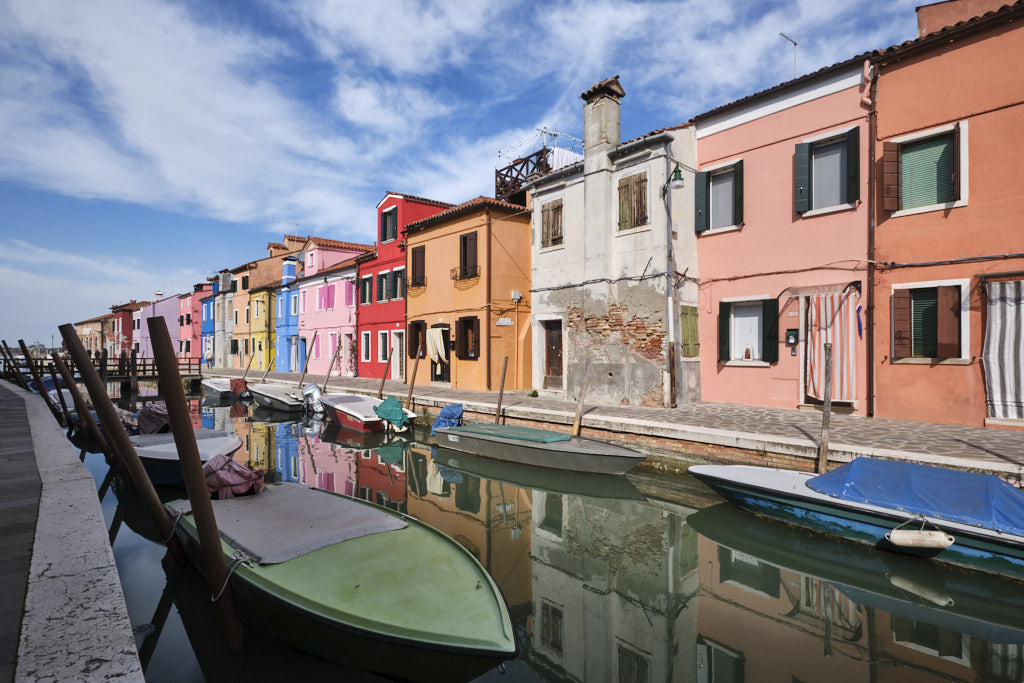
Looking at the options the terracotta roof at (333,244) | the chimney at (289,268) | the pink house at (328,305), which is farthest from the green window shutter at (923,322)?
the chimney at (289,268)

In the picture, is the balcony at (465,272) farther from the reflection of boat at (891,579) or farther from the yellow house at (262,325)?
the yellow house at (262,325)

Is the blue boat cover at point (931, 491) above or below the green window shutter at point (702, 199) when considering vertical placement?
below

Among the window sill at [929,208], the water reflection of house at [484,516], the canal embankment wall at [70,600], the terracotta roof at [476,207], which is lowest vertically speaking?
the water reflection of house at [484,516]

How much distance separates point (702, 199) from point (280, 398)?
1768cm

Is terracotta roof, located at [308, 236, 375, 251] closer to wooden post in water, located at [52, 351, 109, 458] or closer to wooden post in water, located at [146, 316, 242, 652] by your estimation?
wooden post in water, located at [52, 351, 109, 458]

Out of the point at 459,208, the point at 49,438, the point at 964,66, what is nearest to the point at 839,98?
the point at 964,66

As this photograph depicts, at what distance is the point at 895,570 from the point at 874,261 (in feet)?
23.1

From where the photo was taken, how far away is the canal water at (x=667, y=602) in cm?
429

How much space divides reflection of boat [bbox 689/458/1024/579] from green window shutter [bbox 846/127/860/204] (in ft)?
22.2

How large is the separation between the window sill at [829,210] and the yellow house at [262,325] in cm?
3173

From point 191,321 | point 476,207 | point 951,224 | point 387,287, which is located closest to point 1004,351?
point 951,224

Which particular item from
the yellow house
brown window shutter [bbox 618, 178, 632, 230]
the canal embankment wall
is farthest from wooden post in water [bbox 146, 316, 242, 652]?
the yellow house

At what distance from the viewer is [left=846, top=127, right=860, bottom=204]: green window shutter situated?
10.9 metres

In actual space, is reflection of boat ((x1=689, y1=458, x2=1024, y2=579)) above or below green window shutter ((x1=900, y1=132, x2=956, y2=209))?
below
